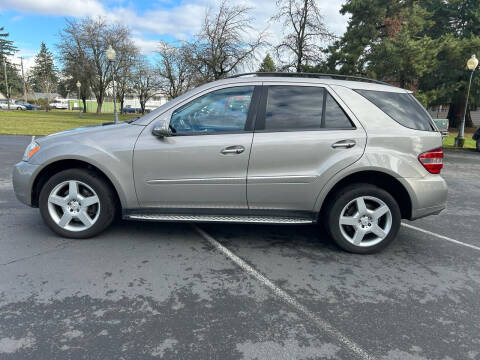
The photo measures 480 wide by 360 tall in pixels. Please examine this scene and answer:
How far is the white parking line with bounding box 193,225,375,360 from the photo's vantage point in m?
2.17

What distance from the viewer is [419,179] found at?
349 centimetres

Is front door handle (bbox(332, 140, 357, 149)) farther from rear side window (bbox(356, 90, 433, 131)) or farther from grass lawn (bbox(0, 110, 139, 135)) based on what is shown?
grass lawn (bbox(0, 110, 139, 135))

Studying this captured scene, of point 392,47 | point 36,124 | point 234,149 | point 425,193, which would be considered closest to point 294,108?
point 234,149

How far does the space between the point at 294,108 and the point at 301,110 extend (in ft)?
0.25

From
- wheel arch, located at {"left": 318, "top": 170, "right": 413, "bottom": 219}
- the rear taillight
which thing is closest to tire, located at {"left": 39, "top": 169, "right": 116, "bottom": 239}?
wheel arch, located at {"left": 318, "top": 170, "right": 413, "bottom": 219}

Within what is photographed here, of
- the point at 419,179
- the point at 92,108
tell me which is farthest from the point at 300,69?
the point at 92,108

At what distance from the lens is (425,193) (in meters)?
3.52

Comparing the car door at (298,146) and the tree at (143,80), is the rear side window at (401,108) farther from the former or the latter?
the tree at (143,80)

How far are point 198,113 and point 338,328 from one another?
96.7 inches

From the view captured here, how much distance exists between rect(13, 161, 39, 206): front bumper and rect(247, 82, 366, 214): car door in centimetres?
240

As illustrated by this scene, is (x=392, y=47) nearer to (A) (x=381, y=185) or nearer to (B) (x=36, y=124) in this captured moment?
(A) (x=381, y=185)

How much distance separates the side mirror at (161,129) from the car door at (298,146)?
91 centimetres

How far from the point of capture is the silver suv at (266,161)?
3.44 meters

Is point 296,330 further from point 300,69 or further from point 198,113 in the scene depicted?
point 300,69
